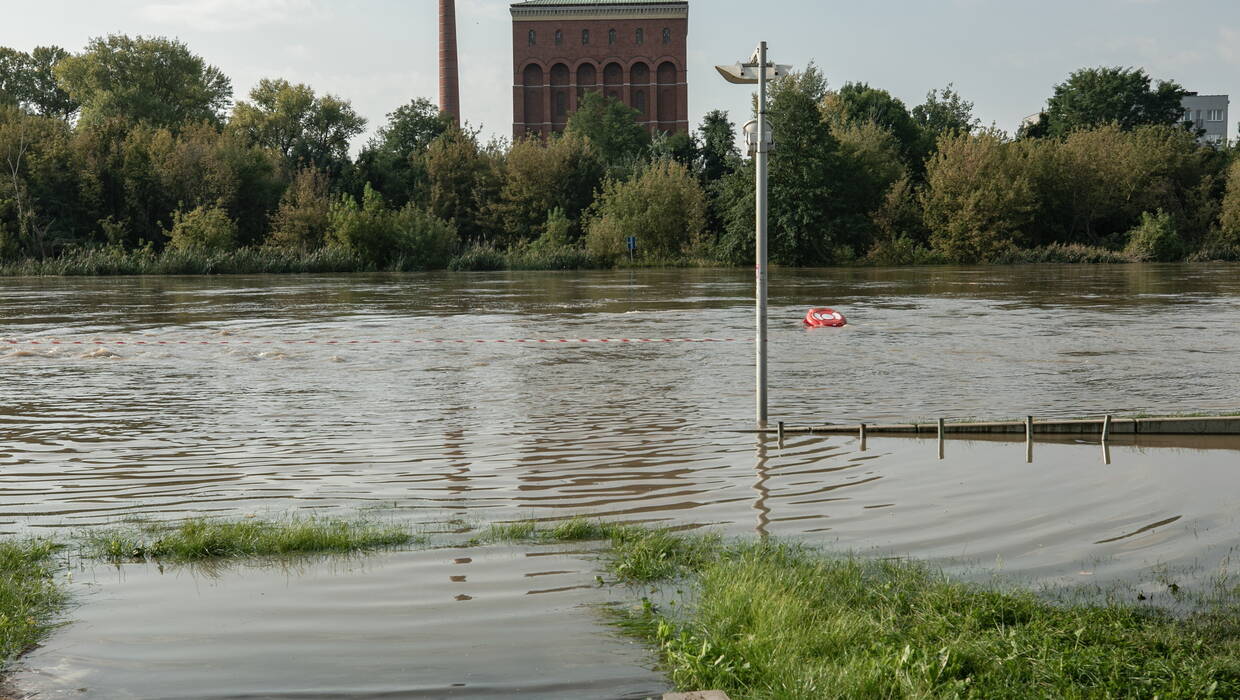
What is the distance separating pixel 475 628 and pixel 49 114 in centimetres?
11088

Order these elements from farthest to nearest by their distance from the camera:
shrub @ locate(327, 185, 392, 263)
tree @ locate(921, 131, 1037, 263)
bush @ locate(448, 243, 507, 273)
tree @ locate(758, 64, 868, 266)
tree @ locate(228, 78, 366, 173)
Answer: tree @ locate(228, 78, 366, 173) < tree @ locate(921, 131, 1037, 263) < tree @ locate(758, 64, 868, 266) < bush @ locate(448, 243, 507, 273) < shrub @ locate(327, 185, 392, 263)

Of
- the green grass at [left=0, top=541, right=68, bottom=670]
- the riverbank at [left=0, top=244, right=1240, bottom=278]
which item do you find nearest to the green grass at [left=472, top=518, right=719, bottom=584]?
the green grass at [left=0, top=541, right=68, bottom=670]

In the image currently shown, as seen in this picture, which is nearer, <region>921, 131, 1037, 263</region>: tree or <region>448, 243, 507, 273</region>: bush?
<region>448, 243, 507, 273</region>: bush

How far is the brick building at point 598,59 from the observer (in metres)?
116

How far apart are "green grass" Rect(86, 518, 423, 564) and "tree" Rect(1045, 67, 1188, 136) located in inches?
3472

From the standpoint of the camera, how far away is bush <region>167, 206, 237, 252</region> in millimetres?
66438

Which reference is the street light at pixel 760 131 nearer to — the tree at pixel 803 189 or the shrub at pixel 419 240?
the shrub at pixel 419 240

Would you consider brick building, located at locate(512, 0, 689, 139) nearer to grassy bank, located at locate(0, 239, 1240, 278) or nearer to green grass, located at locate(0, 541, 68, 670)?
grassy bank, located at locate(0, 239, 1240, 278)

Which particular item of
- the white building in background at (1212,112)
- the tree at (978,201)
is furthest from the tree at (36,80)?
the white building in background at (1212,112)

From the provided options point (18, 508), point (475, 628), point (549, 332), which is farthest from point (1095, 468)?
point (549, 332)

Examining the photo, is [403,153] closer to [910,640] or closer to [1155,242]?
[1155,242]

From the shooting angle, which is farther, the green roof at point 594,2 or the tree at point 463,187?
the green roof at point 594,2

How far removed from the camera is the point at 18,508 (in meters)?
8.25

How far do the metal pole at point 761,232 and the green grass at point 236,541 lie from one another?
460 cm
